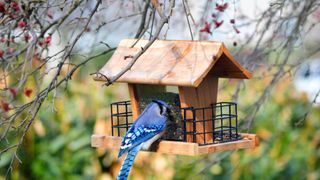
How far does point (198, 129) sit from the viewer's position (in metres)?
4.43

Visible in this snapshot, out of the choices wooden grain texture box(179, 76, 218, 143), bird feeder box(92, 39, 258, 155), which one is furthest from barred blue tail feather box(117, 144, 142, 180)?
wooden grain texture box(179, 76, 218, 143)

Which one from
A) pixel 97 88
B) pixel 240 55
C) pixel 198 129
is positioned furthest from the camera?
pixel 97 88

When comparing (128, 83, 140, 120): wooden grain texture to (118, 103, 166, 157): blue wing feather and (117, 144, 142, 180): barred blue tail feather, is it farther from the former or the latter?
(117, 144, 142, 180): barred blue tail feather

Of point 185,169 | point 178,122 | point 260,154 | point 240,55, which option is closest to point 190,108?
→ point 178,122

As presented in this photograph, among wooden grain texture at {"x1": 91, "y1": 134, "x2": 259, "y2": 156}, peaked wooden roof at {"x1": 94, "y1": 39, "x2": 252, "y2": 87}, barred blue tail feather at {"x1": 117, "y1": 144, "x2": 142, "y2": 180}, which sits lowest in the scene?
barred blue tail feather at {"x1": 117, "y1": 144, "x2": 142, "y2": 180}

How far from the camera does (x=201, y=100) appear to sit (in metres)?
4.42

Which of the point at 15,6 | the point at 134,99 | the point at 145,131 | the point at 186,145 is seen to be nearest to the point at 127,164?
the point at 145,131

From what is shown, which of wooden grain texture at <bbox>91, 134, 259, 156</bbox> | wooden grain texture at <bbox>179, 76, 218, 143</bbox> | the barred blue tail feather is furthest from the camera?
wooden grain texture at <bbox>179, 76, 218, 143</bbox>

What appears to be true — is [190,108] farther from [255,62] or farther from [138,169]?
[138,169]

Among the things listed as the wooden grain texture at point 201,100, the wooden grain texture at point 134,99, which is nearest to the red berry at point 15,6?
the wooden grain texture at point 134,99

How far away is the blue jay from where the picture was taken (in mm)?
4289

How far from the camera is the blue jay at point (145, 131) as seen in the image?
4.29 meters

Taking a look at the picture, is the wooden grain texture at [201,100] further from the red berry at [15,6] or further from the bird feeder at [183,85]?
the red berry at [15,6]

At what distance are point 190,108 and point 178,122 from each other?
0.18 meters
